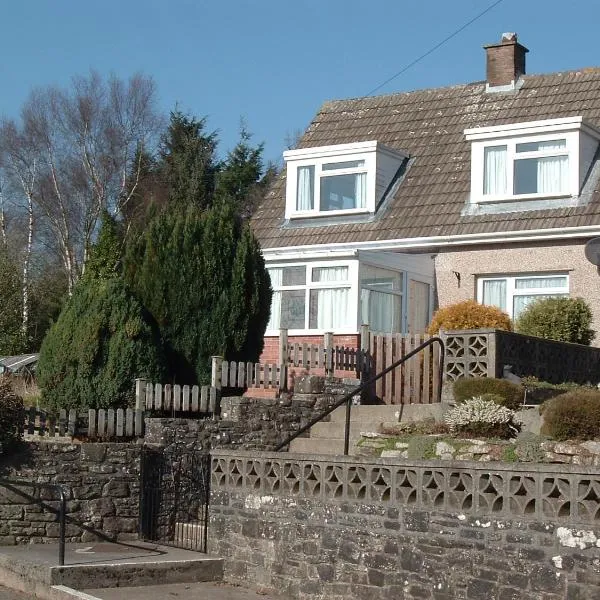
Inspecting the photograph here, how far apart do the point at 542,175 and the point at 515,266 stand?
2.06 m

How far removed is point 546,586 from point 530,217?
14645 mm

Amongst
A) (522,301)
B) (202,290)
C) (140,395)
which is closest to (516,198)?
(522,301)

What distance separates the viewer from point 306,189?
89.5 feet

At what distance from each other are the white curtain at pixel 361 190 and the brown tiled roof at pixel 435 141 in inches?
24.5

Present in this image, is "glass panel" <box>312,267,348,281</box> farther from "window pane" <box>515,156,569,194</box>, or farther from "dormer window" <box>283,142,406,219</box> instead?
"window pane" <box>515,156,569,194</box>

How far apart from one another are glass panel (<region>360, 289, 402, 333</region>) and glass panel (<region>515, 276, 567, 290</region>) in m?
2.43

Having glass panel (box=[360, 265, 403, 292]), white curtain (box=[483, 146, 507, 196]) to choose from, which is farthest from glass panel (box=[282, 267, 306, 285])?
white curtain (box=[483, 146, 507, 196])

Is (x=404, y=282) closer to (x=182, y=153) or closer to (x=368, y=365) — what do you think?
(x=368, y=365)

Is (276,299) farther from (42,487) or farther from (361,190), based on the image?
(42,487)

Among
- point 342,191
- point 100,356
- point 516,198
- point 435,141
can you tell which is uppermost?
point 435,141

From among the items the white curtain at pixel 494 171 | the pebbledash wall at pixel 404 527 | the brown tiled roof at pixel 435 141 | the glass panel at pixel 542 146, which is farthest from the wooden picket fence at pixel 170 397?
the glass panel at pixel 542 146

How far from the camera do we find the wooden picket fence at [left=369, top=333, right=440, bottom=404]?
731 inches

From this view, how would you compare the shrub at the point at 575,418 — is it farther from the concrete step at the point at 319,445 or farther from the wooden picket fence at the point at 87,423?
the wooden picket fence at the point at 87,423

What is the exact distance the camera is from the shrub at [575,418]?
12906mm
